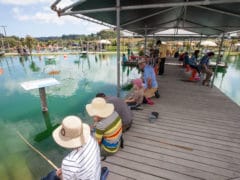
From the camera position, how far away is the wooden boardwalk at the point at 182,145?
6.49ft

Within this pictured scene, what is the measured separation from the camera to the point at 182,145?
8.14 feet

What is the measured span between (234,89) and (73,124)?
389 inches

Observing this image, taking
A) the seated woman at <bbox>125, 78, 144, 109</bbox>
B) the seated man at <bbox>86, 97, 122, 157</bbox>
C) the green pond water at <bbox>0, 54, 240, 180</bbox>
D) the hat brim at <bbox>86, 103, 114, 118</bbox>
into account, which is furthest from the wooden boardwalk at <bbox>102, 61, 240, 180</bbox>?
the green pond water at <bbox>0, 54, 240, 180</bbox>

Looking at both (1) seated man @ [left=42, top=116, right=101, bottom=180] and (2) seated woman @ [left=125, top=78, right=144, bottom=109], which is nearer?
(1) seated man @ [left=42, top=116, right=101, bottom=180]

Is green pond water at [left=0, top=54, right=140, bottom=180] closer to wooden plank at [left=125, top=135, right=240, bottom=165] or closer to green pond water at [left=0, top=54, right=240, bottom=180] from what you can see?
green pond water at [left=0, top=54, right=240, bottom=180]

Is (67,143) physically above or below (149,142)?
above

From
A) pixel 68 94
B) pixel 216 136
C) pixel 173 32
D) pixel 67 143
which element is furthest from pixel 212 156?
pixel 173 32

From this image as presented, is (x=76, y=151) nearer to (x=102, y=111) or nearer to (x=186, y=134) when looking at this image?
(x=102, y=111)

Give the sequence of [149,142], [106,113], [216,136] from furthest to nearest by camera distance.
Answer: [216,136]
[149,142]
[106,113]

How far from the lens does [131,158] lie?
2.20 m

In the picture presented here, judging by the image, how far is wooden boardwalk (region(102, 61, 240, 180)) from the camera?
198cm

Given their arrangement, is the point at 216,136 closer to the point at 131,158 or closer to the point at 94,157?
the point at 131,158

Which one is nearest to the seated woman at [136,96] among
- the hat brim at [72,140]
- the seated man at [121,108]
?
the seated man at [121,108]

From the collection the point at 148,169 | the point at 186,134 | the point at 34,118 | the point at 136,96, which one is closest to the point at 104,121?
the point at 148,169
